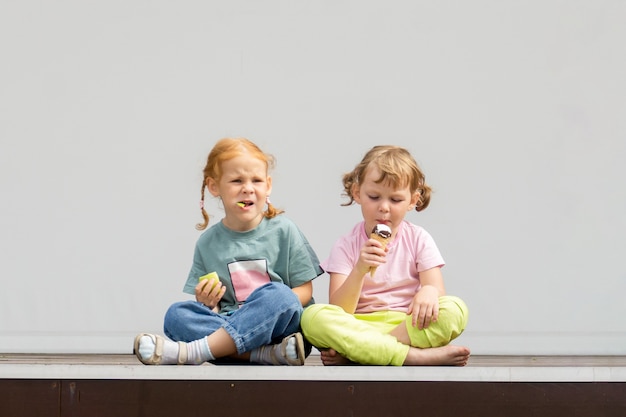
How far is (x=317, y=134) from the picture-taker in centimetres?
432

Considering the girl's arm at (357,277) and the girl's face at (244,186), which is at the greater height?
the girl's face at (244,186)

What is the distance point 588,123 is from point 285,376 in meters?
2.23

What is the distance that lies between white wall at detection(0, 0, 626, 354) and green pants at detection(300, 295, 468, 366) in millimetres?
1327

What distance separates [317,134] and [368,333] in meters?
1.56

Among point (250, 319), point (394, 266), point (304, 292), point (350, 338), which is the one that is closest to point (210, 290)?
point (250, 319)

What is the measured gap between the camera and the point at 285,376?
2.53 metres

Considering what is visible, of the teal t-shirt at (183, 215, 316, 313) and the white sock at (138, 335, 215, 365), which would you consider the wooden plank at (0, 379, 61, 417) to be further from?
the teal t-shirt at (183, 215, 316, 313)

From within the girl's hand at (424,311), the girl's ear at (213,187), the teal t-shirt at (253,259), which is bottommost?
the girl's hand at (424,311)

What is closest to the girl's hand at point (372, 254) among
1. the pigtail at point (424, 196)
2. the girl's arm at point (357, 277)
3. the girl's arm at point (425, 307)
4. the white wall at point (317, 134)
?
the girl's arm at point (357, 277)

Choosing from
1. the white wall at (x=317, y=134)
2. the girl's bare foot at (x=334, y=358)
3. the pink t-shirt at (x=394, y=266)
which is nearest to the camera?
the girl's bare foot at (x=334, y=358)

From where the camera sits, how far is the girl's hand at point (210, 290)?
3.00 meters

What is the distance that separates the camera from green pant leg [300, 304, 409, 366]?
9.34 ft

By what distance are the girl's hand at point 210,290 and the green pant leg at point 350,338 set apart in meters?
0.26

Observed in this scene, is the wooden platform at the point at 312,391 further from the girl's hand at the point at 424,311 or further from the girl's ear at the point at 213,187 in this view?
the girl's ear at the point at 213,187
